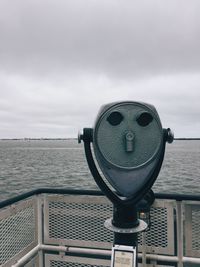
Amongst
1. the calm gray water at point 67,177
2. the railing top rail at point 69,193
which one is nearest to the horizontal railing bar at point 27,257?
the railing top rail at point 69,193

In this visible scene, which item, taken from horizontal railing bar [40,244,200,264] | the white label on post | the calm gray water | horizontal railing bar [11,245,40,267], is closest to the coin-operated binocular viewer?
the white label on post

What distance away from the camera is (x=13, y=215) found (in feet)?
9.91

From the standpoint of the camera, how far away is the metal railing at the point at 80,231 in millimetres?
3031

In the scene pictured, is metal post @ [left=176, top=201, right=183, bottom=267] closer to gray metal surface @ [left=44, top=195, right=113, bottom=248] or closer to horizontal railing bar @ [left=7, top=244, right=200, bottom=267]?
horizontal railing bar @ [left=7, top=244, right=200, bottom=267]

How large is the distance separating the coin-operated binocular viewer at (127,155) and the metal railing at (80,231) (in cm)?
64

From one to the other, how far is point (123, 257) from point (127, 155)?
724 mm

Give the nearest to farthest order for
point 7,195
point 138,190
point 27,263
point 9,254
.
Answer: point 138,190 → point 9,254 → point 27,263 → point 7,195

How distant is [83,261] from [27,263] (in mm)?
530

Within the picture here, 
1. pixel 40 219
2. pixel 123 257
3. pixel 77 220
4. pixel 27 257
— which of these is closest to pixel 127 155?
pixel 123 257

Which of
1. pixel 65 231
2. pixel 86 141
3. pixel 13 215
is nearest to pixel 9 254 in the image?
pixel 13 215

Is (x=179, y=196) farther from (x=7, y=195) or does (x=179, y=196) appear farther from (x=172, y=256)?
(x=7, y=195)

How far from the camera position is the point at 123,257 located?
247 cm

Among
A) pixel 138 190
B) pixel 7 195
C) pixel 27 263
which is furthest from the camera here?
pixel 7 195

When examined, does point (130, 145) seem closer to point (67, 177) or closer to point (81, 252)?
point (81, 252)
